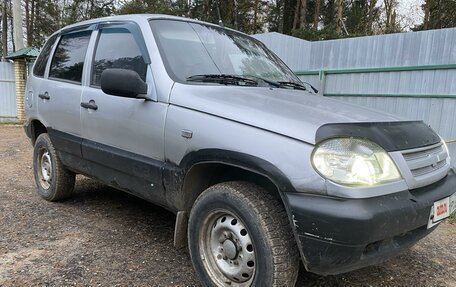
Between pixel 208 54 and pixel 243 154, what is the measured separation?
129cm

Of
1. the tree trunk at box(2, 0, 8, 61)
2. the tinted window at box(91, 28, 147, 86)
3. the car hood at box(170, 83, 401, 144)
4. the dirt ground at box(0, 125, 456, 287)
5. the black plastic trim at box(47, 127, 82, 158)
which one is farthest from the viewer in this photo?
the tree trunk at box(2, 0, 8, 61)

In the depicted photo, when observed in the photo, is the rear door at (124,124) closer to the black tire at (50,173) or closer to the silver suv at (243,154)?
the silver suv at (243,154)

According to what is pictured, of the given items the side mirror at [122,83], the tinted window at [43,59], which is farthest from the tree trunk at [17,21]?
the side mirror at [122,83]

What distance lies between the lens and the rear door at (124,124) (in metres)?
2.98

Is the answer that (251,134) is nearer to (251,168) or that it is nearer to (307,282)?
(251,168)

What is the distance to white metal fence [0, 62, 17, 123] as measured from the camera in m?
14.9

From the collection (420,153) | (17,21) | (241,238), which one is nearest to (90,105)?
(241,238)

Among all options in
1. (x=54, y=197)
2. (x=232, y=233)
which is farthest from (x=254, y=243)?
(x=54, y=197)

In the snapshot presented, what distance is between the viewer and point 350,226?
78.5 inches

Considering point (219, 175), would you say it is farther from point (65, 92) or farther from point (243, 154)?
point (65, 92)

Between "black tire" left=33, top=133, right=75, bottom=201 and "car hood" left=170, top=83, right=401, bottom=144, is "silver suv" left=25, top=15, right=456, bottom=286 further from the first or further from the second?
"black tire" left=33, top=133, right=75, bottom=201

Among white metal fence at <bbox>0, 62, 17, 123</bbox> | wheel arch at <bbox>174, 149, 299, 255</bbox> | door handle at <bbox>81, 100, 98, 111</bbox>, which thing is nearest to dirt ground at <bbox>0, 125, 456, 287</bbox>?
wheel arch at <bbox>174, 149, 299, 255</bbox>

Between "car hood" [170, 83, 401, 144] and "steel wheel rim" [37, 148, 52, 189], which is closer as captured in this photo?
"car hood" [170, 83, 401, 144]

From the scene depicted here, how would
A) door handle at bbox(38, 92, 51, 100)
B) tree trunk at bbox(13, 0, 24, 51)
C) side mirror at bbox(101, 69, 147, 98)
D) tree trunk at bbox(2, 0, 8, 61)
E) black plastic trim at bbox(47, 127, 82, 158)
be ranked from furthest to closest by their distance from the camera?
tree trunk at bbox(2, 0, 8, 61) → tree trunk at bbox(13, 0, 24, 51) → door handle at bbox(38, 92, 51, 100) → black plastic trim at bbox(47, 127, 82, 158) → side mirror at bbox(101, 69, 147, 98)
